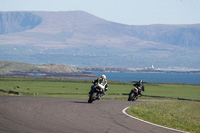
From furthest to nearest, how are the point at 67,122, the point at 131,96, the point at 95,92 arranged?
the point at 131,96
the point at 95,92
the point at 67,122

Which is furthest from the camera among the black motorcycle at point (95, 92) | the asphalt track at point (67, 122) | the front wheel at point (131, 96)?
the front wheel at point (131, 96)

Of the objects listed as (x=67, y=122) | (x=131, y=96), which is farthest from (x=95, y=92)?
(x=67, y=122)

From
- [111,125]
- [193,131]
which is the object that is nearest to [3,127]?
[111,125]

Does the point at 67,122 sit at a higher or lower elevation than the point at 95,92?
lower

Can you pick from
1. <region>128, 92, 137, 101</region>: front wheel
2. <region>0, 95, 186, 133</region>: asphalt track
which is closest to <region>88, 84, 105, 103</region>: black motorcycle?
<region>0, 95, 186, 133</region>: asphalt track

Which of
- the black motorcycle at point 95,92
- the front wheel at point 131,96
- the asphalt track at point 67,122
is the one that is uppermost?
the black motorcycle at point 95,92

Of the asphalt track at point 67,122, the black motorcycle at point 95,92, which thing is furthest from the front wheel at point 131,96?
the asphalt track at point 67,122

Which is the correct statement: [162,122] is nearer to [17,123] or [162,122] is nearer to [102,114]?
[102,114]

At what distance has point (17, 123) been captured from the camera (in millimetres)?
17984

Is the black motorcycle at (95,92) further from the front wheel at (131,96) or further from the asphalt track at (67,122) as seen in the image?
the front wheel at (131,96)

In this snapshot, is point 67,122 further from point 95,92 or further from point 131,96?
point 131,96

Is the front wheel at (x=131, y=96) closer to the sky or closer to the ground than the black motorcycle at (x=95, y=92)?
closer to the ground

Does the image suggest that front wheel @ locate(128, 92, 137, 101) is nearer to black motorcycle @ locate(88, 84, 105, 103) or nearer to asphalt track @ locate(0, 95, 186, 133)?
black motorcycle @ locate(88, 84, 105, 103)

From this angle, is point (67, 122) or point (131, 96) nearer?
point (67, 122)
